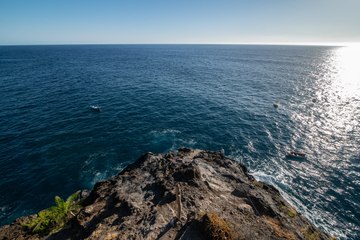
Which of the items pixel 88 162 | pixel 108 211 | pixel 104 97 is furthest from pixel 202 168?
pixel 104 97

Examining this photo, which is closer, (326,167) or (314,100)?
(326,167)

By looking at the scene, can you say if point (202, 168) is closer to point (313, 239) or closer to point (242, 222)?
point (242, 222)

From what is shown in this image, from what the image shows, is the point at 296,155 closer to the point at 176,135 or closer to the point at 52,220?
the point at 176,135

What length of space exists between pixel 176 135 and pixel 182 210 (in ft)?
86.0

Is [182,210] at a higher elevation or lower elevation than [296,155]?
higher

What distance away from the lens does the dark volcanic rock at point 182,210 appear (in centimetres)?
1520

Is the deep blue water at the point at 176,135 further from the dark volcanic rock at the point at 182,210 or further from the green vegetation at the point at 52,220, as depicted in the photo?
the green vegetation at the point at 52,220

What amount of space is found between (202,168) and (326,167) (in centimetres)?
2519

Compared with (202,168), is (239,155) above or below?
below

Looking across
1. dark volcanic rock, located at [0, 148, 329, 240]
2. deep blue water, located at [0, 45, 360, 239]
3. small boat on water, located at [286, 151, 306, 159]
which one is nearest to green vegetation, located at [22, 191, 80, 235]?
dark volcanic rock, located at [0, 148, 329, 240]

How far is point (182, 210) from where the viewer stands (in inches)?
698

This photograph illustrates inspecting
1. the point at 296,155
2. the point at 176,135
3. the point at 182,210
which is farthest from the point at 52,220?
the point at 296,155

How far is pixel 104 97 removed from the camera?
63812mm

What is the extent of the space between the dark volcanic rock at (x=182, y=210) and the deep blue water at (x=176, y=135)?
8.76 metres
